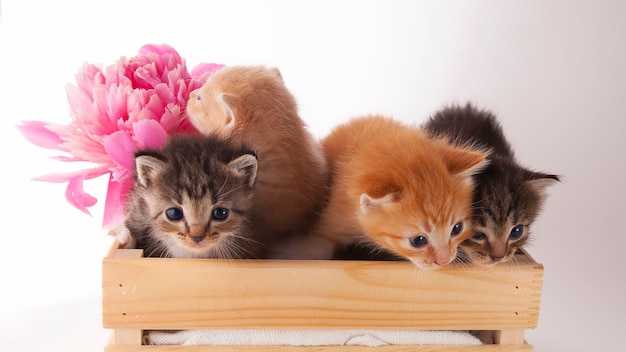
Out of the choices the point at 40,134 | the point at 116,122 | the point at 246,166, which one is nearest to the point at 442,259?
the point at 246,166

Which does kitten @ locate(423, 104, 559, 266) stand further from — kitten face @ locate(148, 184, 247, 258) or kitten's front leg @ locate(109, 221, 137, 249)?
kitten's front leg @ locate(109, 221, 137, 249)

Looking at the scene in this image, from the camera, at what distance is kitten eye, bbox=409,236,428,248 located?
72.0 inches

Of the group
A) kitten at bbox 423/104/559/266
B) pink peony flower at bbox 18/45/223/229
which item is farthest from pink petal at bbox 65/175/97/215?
kitten at bbox 423/104/559/266

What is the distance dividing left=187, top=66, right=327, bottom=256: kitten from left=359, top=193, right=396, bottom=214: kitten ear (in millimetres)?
201

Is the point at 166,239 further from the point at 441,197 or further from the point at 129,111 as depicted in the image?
the point at 441,197

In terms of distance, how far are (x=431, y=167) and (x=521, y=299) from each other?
1.37 feet

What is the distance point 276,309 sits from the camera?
1.89 meters

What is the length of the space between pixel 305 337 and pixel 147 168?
0.57 metres

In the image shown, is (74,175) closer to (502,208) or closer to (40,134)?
(40,134)

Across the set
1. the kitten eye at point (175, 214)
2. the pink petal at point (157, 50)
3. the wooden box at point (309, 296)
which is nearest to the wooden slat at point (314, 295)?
the wooden box at point (309, 296)

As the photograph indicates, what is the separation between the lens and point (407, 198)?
5.88ft

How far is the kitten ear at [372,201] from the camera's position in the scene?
5.79 ft

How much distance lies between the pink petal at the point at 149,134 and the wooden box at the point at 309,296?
268mm

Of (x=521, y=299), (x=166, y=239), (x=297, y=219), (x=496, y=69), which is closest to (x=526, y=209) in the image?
(x=521, y=299)
